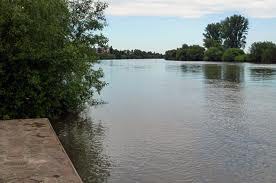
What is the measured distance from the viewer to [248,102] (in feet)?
78.6

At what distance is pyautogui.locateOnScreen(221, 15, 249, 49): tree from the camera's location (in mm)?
130125

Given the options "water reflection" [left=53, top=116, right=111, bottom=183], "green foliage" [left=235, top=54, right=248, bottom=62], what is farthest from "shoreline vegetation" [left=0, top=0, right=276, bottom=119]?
"green foliage" [left=235, top=54, right=248, bottom=62]

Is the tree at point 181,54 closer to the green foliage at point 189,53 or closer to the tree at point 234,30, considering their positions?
the green foliage at point 189,53

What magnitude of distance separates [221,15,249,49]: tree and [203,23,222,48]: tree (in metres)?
2.76

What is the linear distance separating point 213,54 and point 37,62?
390ft

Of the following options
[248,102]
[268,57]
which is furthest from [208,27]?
[248,102]

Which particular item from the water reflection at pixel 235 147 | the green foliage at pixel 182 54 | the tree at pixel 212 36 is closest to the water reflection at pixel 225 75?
the water reflection at pixel 235 147

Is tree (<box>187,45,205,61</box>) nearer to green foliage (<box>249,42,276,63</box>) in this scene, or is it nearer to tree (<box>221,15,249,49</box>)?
tree (<box>221,15,249,49</box>)

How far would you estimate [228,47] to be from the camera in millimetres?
136625

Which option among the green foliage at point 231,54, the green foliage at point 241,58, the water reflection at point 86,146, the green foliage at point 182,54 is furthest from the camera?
the green foliage at point 182,54

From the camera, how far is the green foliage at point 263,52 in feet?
356

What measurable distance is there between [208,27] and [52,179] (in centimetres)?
13855

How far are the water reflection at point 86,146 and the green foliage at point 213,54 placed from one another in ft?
377

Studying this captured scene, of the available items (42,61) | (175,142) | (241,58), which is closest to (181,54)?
(241,58)
